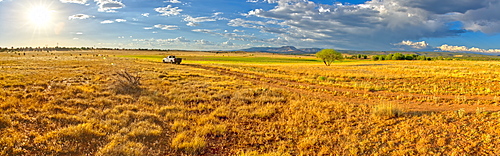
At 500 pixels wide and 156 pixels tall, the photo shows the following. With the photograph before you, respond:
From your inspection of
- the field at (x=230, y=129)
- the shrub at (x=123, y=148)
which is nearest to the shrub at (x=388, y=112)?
the field at (x=230, y=129)

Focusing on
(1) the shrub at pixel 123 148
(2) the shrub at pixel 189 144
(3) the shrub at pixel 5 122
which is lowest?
(2) the shrub at pixel 189 144

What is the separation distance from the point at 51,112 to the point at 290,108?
10267mm

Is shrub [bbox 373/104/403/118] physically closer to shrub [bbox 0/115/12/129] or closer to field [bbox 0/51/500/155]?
field [bbox 0/51/500/155]

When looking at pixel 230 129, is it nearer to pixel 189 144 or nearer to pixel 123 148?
pixel 189 144

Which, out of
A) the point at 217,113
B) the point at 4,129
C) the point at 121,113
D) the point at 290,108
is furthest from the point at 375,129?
the point at 4,129

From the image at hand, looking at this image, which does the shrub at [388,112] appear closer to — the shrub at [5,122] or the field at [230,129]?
the field at [230,129]

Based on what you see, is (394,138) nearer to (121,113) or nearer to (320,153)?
(320,153)

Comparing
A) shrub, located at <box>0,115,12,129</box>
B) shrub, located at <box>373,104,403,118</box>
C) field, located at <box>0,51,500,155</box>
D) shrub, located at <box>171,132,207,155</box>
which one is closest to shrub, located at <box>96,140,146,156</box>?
field, located at <box>0,51,500,155</box>

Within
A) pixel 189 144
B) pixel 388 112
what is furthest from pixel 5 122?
pixel 388 112

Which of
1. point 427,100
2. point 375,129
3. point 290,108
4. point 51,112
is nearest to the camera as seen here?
point 375,129

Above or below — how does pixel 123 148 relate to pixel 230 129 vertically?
above

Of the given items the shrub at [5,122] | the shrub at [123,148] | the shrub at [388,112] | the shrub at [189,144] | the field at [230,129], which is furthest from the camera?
the shrub at [388,112]

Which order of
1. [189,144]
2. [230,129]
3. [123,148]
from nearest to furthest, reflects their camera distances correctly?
[123,148], [189,144], [230,129]

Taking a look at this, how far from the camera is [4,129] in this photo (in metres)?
7.82
